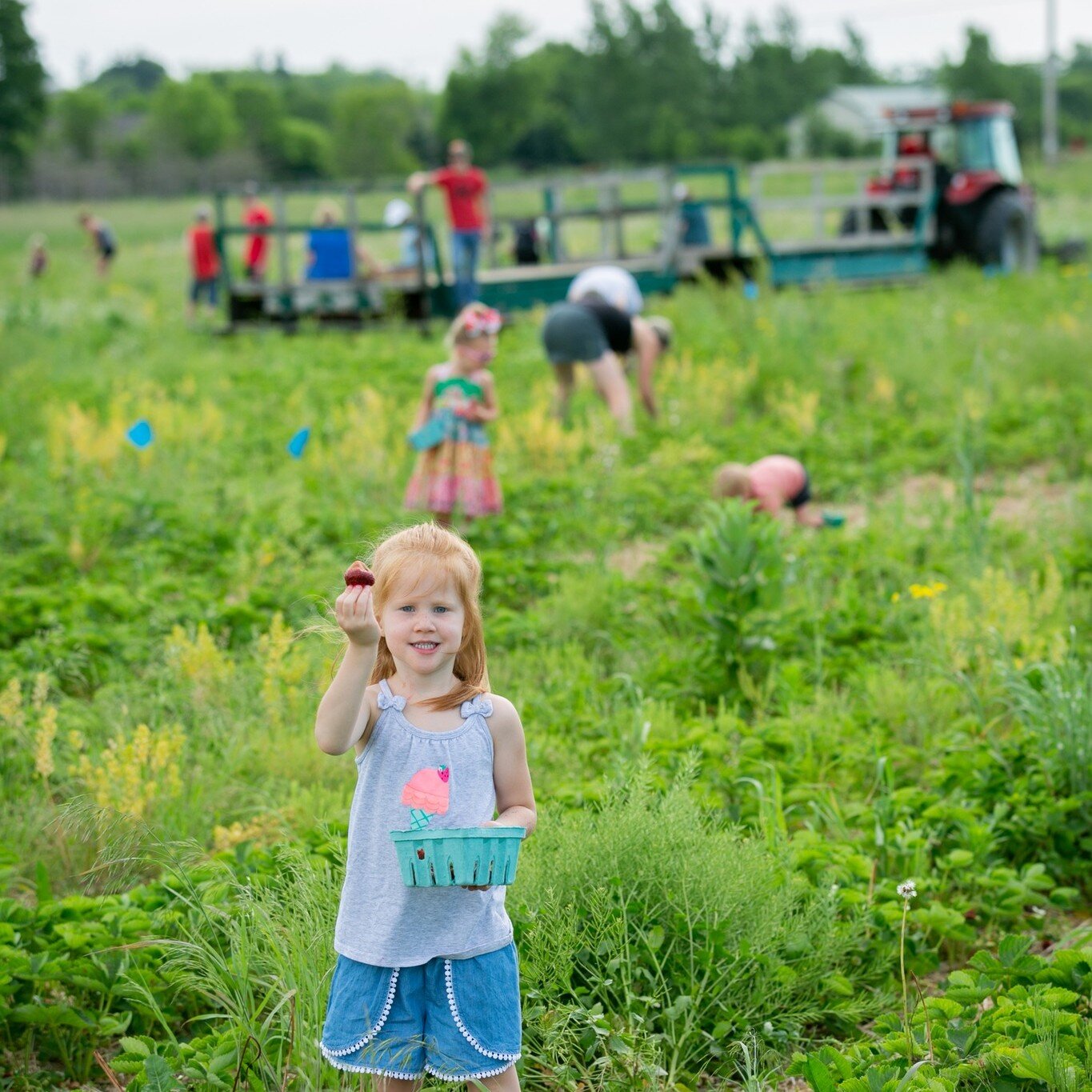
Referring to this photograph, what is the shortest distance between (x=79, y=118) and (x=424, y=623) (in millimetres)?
98676

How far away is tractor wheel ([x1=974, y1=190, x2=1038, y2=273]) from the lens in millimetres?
16922

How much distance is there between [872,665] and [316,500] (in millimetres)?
3585

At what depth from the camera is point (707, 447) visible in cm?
784

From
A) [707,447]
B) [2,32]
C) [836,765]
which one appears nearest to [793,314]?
[707,447]

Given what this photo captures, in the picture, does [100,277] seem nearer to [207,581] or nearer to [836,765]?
[207,581]

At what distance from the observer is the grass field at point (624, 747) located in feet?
8.59

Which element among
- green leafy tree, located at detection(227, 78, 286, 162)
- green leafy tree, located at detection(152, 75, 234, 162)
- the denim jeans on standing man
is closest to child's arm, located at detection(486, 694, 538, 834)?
the denim jeans on standing man

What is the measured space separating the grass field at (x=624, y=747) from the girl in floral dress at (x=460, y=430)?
20cm

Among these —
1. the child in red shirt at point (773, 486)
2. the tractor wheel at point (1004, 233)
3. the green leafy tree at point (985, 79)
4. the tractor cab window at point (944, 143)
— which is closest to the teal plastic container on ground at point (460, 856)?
the child in red shirt at point (773, 486)

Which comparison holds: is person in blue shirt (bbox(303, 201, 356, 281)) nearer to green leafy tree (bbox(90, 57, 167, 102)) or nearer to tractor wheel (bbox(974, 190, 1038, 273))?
tractor wheel (bbox(974, 190, 1038, 273))

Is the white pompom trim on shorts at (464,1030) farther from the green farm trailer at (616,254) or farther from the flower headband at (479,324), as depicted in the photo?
the green farm trailer at (616,254)

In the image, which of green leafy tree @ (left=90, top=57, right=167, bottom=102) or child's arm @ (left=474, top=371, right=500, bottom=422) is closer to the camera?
child's arm @ (left=474, top=371, right=500, bottom=422)

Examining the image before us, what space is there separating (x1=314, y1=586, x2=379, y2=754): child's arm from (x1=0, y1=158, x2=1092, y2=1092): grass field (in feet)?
1.35

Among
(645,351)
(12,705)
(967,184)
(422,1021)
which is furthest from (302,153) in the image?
(422,1021)
